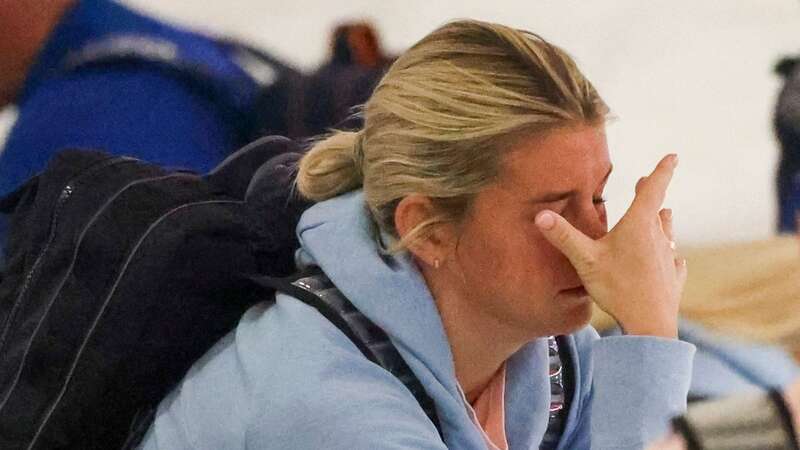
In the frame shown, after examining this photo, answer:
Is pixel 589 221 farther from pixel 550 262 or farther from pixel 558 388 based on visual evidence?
pixel 558 388

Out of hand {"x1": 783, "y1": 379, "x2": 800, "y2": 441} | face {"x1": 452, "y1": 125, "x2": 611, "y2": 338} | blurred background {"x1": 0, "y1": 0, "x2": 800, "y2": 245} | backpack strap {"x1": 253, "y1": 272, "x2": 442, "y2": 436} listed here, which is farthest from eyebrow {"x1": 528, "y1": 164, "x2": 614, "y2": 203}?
blurred background {"x1": 0, "y1": 0, "x2": 800, "y2": 245}

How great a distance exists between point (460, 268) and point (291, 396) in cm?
15

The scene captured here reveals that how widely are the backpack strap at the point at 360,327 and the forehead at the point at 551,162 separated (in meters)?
0.13

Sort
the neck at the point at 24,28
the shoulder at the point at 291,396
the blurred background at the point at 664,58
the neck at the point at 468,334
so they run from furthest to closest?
1. the blurred background at the point at 664,58
2. the neck at the point at 24,28
3. the neck at the point at 468,334
4. the shoulder at the point at 291,396

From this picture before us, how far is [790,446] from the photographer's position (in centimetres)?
32

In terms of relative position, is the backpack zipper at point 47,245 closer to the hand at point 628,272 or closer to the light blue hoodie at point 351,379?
the light blue hoodie at point 351,379

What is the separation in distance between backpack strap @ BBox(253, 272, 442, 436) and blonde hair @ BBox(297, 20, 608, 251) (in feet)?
0.17

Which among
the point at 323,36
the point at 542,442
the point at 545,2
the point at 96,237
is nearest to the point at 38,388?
the point at 96,237

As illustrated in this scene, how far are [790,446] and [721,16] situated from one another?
1.35m

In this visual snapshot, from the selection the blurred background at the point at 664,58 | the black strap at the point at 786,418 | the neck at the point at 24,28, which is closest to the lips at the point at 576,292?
the black strap at the point at 786,418

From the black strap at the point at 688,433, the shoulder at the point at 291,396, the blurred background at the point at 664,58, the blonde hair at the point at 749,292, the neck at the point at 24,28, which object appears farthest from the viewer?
the blurred background at the point at 664,58

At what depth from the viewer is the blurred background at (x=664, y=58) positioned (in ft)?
4.50

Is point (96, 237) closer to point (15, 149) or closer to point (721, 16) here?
point (15, 149)

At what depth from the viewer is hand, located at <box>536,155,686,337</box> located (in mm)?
683
